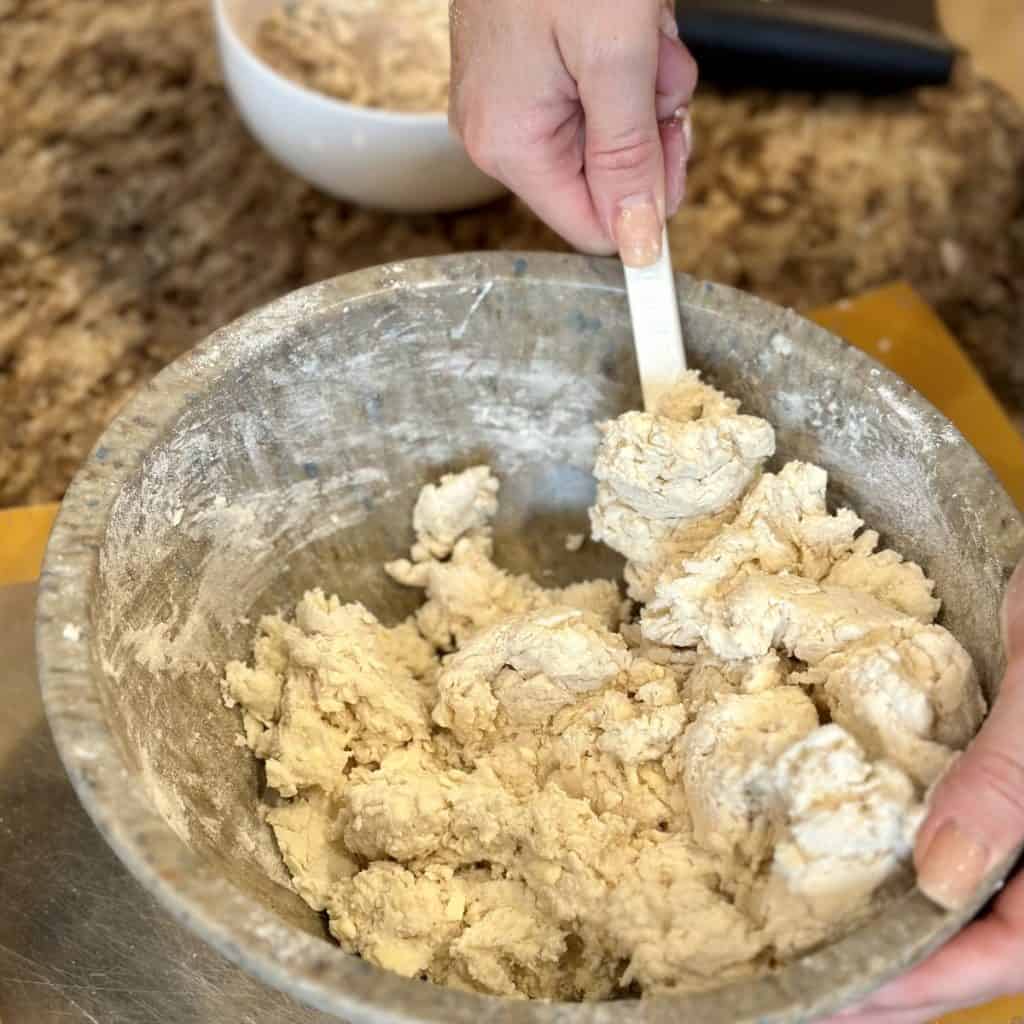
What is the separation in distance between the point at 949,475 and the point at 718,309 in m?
0.23

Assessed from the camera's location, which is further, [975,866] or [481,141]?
[481,141]

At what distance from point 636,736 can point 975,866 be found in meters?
0.25

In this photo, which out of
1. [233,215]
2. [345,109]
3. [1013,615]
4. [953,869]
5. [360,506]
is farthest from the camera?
[233,215]

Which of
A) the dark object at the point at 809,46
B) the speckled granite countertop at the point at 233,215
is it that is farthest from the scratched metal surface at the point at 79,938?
the dark object at the point at 809,46

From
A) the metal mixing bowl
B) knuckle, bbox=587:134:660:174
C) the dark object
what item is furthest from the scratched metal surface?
the dark object

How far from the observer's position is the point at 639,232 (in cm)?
95

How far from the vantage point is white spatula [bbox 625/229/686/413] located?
0.96 metres

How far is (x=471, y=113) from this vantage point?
3.23 ft

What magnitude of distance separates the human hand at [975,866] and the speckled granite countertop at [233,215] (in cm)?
80

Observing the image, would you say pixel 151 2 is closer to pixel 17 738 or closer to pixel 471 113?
pixel 471 113

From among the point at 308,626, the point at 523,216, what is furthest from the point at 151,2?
the point at 308,626

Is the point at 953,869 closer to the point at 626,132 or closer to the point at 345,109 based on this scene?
the point at 626,132

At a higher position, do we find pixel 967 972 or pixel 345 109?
pixel 345 109

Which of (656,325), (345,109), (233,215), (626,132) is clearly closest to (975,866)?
(656,325)
